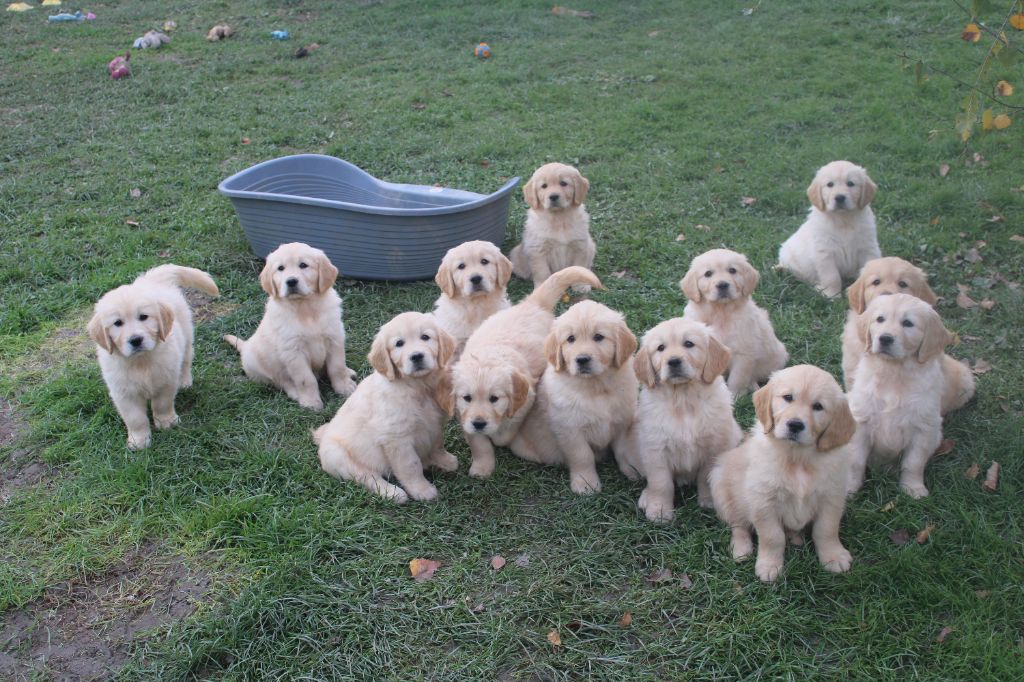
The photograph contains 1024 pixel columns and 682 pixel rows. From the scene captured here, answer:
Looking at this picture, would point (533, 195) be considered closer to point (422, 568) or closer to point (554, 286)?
point (554, 286)

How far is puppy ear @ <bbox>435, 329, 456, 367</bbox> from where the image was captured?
4.27 metres

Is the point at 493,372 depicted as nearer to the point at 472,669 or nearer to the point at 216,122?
the point at 472,669

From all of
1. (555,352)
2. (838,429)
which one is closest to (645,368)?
(555,352)

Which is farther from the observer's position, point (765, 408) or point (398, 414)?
point (398, 414)

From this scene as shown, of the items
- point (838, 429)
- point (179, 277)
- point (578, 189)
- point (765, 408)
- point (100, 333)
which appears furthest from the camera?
point (578, 189)

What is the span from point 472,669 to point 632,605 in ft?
2.43

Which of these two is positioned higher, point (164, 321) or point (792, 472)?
point (164, 321)

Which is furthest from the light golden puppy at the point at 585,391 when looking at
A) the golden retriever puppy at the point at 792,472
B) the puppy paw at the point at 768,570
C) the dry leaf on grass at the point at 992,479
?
the dry leaf on grass at the point at 992,479

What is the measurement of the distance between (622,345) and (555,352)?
1.08 feet

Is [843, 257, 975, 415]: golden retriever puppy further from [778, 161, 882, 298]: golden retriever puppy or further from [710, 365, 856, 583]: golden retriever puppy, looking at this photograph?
[778, 161, 882, 298]: golden retriever puppy

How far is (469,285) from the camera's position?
509 cm

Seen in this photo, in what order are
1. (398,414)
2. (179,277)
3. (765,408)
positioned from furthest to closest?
(179,277) < (398,414) < (765,408)

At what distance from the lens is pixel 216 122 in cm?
991

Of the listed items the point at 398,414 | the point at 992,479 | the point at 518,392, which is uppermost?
the point at 518,392
